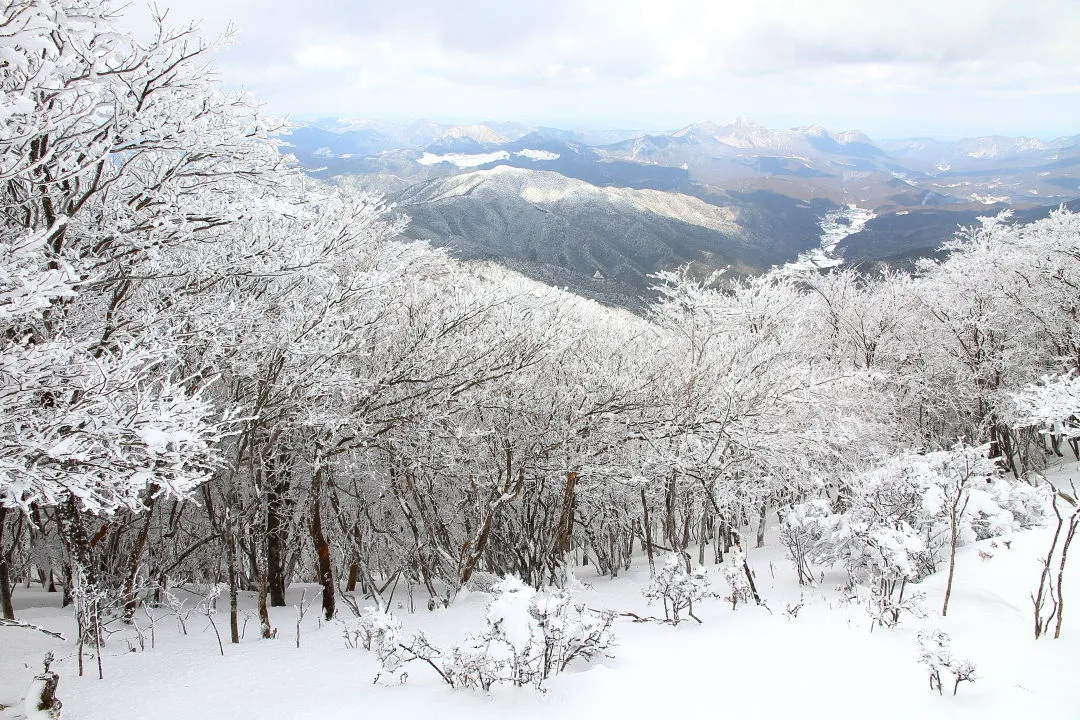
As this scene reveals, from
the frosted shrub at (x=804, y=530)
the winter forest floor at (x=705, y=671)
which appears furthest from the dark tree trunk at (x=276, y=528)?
the frosted shrub at (x=804, y=530)

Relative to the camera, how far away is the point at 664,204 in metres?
188

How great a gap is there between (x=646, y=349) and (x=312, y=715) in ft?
31.0

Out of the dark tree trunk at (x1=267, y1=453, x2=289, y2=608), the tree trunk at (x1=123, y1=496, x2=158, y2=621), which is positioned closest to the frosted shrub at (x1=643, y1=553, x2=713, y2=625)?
the tree trunk at (x1=123, y1=496, x2=158, y2=621)

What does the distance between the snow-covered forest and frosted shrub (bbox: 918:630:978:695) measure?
20 millimetres

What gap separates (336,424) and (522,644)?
4.07 m

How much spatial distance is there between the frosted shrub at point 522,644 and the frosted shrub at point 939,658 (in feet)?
6.62

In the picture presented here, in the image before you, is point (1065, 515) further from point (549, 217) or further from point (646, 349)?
point (549, 217)

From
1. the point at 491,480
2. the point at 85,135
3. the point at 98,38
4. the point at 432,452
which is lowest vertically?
the point at 491,480

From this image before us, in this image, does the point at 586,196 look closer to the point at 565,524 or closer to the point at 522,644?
the point at 565,524

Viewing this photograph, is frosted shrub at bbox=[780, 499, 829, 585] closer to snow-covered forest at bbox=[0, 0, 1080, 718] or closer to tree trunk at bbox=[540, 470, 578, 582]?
snow-covered forest at bbox=[0, 0, 1080, 718]

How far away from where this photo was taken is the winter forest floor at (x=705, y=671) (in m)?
3.67

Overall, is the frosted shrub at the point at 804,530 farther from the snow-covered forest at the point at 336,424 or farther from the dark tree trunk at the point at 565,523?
the dark tree trunk at the point at 565,523

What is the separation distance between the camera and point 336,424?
276 inches

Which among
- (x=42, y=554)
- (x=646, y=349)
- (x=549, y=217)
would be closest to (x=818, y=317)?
(x=646, y=349)
